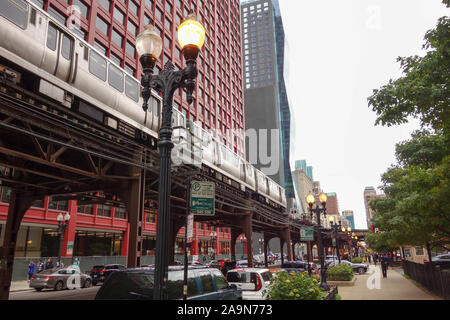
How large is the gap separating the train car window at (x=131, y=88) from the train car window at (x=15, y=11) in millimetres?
4890

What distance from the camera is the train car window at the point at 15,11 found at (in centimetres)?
946

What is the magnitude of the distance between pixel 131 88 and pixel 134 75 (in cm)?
3142

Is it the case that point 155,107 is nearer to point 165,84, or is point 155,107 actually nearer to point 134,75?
point 165,84

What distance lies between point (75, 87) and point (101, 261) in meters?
29.4

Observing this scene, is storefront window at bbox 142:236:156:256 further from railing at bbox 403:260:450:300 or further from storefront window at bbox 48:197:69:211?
railing at bbox 403:260:450:300

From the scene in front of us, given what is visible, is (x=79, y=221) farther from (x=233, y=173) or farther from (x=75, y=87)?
(x=75, y=87)

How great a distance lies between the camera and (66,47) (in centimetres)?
1152

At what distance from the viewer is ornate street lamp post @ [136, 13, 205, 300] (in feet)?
16.4

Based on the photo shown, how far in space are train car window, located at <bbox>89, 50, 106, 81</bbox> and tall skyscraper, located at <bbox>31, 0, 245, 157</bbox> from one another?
2492cm

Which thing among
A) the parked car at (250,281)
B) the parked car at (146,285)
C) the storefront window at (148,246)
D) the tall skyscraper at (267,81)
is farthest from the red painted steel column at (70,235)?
the tall skyscraper at (267,81)

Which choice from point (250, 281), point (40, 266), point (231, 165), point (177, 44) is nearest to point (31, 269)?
point (40, 266)

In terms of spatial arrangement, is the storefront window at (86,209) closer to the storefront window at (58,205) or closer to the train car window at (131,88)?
the storefront window at (58,205)

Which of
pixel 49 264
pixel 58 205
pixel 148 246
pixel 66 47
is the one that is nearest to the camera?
pixel 66 47

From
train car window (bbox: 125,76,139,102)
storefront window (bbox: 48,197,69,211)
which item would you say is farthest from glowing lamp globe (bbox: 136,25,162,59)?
storefront window (bbox: 48,197,69,211)
